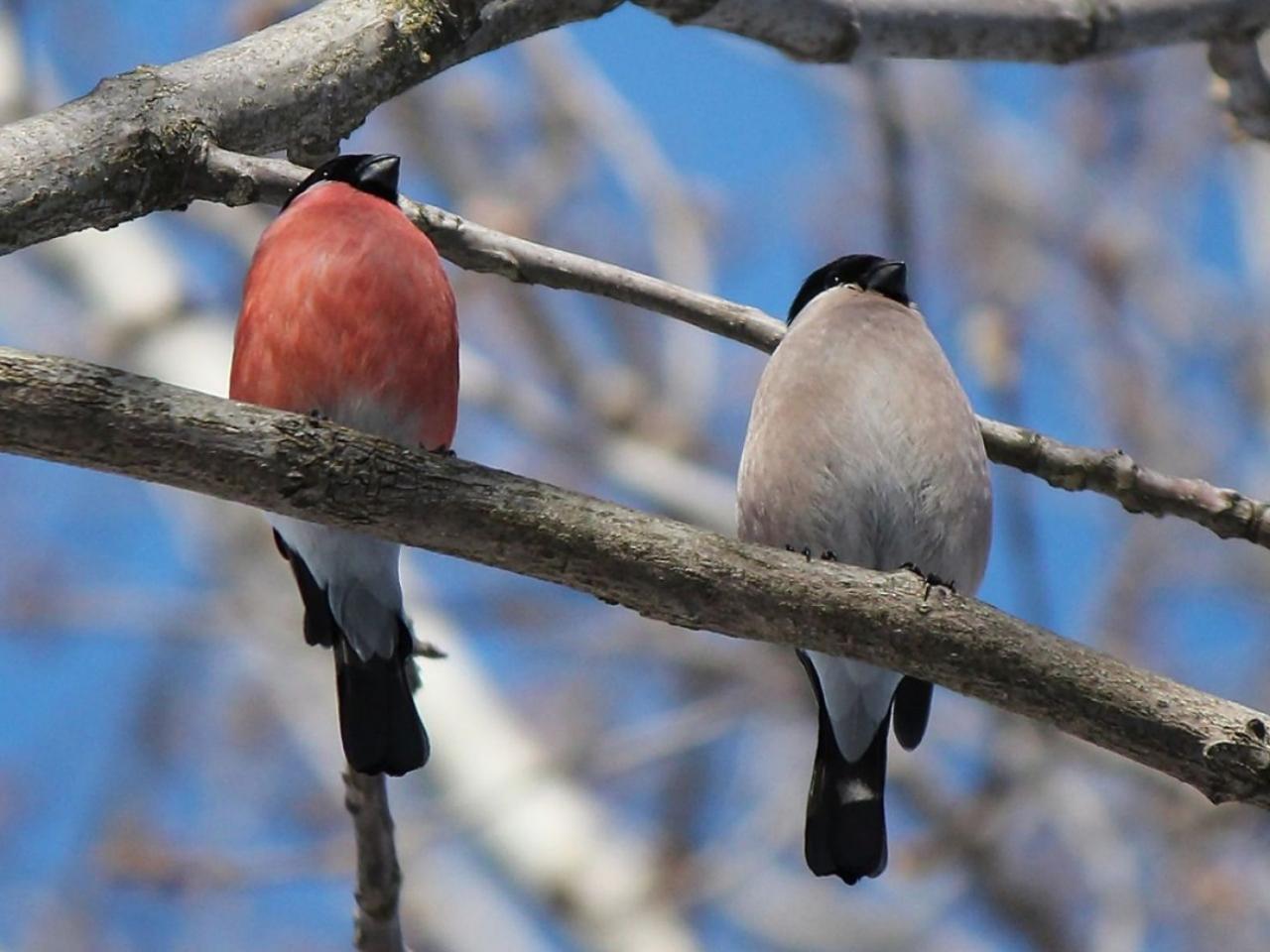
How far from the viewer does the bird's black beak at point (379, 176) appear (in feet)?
10.3

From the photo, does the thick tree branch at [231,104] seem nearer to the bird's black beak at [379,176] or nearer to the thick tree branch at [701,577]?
the thick tree branch at [701,577]

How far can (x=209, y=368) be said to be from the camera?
616 cm

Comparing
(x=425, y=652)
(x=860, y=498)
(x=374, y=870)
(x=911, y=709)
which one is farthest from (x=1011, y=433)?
(x=374, y=870)

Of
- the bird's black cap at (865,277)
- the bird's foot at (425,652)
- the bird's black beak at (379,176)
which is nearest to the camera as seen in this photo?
the bird's foot at (425,652)

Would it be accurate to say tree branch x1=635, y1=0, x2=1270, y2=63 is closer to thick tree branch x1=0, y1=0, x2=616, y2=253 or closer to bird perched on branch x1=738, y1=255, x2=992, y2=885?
thick tree branch x1=0, y1=0, x2=616, y2=253

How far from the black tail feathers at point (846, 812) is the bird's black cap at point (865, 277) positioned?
915mm

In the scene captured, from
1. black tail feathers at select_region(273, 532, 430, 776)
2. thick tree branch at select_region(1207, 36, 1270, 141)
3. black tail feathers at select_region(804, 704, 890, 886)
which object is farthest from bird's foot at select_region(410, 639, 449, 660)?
thick tree branch at select_region(1207, 36, 1270, 141)

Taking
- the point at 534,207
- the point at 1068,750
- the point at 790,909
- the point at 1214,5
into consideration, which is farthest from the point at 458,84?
the point at 1214,5

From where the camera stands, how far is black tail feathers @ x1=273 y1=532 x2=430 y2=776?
2.54 metres

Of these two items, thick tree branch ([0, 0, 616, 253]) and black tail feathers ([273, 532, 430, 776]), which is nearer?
thick tree branch ([0, 0, 616, 253])

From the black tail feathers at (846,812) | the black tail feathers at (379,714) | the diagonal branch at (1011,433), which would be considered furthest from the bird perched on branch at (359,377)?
the black tail feathers at (846,812)

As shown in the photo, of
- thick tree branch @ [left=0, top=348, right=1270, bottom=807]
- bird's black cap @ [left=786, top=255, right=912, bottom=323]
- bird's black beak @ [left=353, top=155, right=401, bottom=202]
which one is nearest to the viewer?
thick tree branch @ [left=0, top=348, right=1270, bottom=807]

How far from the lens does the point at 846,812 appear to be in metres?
2.87

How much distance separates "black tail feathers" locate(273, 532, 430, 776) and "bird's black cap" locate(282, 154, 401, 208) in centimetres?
70
